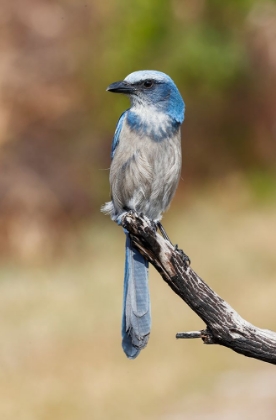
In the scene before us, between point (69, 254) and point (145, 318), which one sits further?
point (69, 254)

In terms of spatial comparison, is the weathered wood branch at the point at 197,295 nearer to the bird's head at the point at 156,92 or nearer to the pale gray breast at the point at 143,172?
the pale gray breast at the point at 143,172

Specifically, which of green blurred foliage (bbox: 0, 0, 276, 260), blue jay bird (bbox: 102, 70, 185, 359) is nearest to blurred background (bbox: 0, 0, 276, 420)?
green blurred foliage (bbox: 0, 0, 276, 260)

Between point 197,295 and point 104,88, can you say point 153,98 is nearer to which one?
point 197,295

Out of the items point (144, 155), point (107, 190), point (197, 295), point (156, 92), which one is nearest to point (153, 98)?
point (156, 92)

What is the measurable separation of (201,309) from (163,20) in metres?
11.5

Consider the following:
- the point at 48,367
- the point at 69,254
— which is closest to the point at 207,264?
the point at 69,254

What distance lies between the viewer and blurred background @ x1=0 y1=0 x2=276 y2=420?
10523 millimetres

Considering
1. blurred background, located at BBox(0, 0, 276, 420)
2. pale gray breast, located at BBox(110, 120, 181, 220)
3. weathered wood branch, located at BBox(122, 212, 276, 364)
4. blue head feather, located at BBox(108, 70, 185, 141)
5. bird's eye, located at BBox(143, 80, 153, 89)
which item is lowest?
weathered wood branch, located at BBox(122, 212, 276, 364)

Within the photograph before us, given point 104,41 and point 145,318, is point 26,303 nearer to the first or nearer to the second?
point 104,41

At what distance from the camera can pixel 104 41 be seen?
15625 mm

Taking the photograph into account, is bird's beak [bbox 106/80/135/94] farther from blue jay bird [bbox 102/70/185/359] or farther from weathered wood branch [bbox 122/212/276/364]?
weathered wood branch [bbox 122/212/276/364]

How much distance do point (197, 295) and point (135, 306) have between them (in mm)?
552

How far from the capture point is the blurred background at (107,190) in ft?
34.5

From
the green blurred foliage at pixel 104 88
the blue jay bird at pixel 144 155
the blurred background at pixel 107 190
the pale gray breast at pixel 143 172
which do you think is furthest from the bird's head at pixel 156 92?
the green blurred foliage at pixel 104 88
